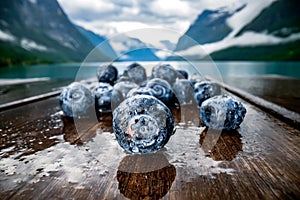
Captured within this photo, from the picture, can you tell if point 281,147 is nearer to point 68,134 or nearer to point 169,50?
point 169,50

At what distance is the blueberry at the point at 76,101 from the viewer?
1672 millimetres

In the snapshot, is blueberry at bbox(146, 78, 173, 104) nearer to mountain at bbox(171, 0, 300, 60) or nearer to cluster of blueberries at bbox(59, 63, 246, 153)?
cluster of blueberries at bbox(59, 63, 246, 153)

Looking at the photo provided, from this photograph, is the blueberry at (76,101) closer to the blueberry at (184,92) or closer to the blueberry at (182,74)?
the blueberry at (184,92)

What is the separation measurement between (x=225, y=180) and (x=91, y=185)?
38 centimetres

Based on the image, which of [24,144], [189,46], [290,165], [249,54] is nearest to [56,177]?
[24,144]

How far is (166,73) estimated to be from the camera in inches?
94.7

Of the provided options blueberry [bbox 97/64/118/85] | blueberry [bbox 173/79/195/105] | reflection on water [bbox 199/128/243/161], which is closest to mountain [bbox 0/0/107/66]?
blueberry [bbox 97/64/118/85]

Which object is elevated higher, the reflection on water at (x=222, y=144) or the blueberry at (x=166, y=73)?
the blueberry at (x=166, y=73)

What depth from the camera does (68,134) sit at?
1321mm

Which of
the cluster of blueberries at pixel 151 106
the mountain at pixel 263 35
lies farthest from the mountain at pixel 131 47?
the mountain at pixel 263 35

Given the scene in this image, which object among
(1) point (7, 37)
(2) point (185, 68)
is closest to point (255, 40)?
(1) point (7, 37)

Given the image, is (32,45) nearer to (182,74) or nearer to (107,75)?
(107,75)

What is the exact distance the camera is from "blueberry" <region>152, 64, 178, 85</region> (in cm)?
240

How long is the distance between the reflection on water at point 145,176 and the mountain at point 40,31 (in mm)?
49938
